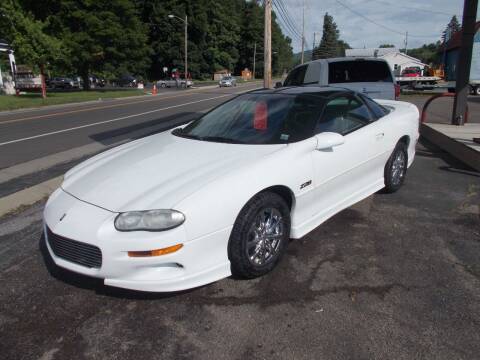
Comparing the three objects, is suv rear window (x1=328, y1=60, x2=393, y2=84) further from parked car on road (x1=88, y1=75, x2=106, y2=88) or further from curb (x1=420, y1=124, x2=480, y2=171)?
parked car on road (x1=88, y1=75, x2=106, y2=88)

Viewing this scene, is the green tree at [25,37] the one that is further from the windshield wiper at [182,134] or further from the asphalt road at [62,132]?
the windshield wiper at [182,134]

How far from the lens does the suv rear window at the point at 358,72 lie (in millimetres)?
8695

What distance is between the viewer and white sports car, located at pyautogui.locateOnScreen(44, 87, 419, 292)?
2562 mm

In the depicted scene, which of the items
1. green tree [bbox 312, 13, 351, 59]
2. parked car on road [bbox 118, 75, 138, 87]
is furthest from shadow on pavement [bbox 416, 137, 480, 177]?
green tree [bbox 312, 13, 351, 59]

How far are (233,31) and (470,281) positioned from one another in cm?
8879

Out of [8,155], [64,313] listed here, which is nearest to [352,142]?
[64,313]

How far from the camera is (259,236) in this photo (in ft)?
9.78

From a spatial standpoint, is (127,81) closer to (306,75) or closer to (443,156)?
(306,75)

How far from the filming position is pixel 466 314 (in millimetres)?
2594

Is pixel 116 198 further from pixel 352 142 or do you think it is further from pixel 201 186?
pixel 352 142

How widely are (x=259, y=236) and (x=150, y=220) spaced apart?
0.85 meters

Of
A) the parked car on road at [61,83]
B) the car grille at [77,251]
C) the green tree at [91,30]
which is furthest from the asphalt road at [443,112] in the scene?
the parked car on road at [61,83]

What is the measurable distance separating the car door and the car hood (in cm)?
56

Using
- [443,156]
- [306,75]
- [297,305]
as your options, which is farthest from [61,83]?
[297,305]
